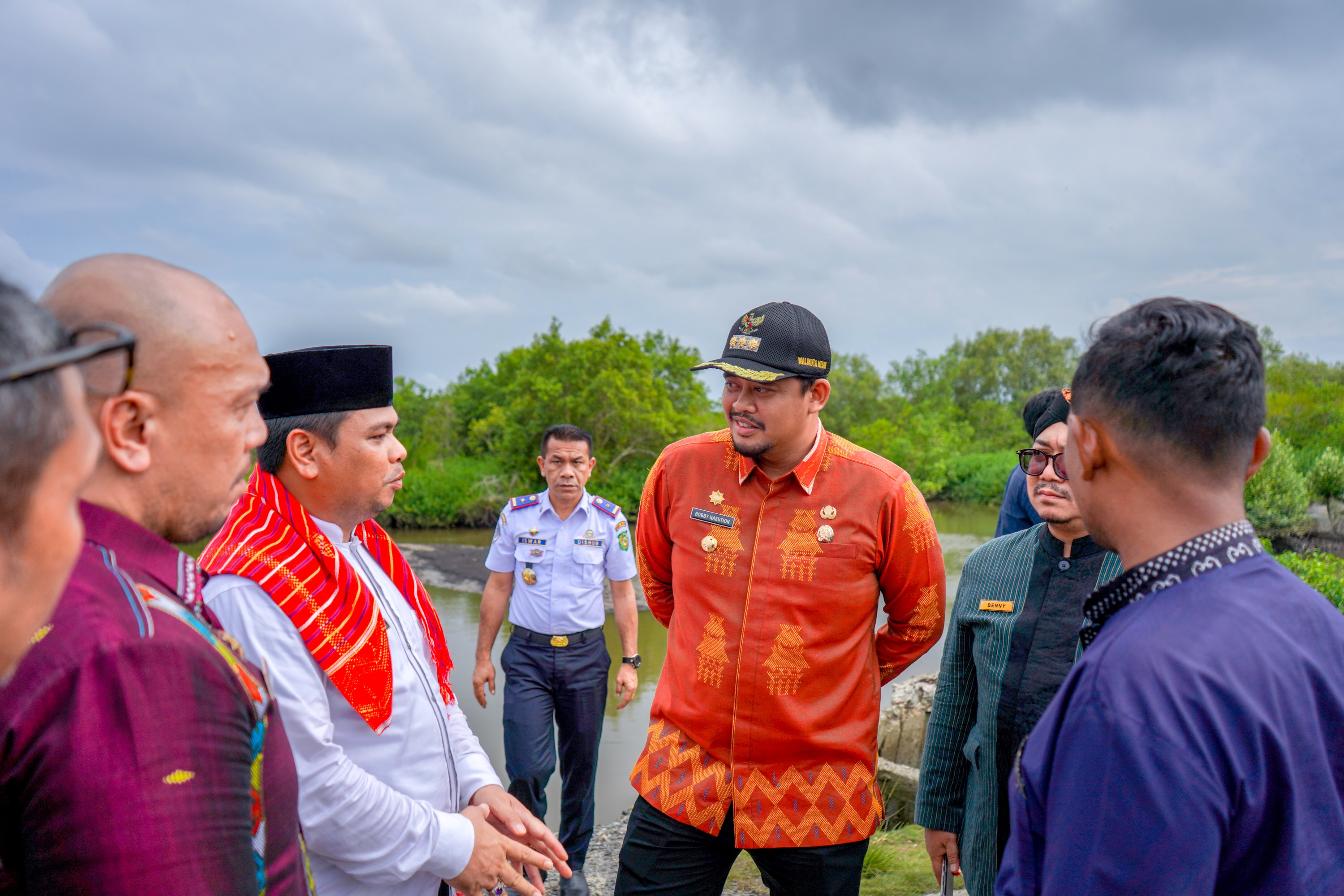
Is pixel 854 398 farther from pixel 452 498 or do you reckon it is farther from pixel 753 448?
pixel 753 448

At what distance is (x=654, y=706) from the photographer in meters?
2.85

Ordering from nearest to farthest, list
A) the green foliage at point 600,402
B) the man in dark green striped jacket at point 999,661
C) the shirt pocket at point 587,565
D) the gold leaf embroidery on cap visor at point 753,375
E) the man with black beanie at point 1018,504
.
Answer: the man in dark green striped jacket at point 999,661 → the gold leaf embroidery on cap visor at point 753,375 → the man with black beanie at point 1018,504 → the shirt pocket at point 587,565 → the green foliage at point 600,402

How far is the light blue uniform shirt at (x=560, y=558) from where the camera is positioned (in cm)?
475

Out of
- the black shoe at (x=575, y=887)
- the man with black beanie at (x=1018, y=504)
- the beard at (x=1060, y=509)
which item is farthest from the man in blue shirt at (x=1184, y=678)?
the black shoe at (x=575, y=887)

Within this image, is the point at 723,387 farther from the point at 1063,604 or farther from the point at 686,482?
the point at 1063,604

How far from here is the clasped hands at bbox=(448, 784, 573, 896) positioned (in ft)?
5.99

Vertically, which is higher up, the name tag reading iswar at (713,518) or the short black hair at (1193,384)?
the short black hair at (1193,384)

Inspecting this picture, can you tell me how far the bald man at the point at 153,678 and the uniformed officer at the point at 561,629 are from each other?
11.0 feet

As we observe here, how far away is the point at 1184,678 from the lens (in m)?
1.07

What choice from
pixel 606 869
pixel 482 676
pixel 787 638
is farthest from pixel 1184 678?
pixel 482 676

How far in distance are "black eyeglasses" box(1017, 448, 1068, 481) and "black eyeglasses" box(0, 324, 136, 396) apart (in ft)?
7.79

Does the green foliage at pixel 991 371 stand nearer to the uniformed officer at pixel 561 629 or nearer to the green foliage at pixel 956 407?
the green foliage at pixel 956 407

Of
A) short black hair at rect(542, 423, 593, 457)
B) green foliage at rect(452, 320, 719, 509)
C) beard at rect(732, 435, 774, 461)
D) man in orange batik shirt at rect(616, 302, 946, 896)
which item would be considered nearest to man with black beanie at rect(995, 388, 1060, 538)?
man in orange batik shirt at rect(616, 302, 946, 896)

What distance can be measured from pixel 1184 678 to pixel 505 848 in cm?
146
